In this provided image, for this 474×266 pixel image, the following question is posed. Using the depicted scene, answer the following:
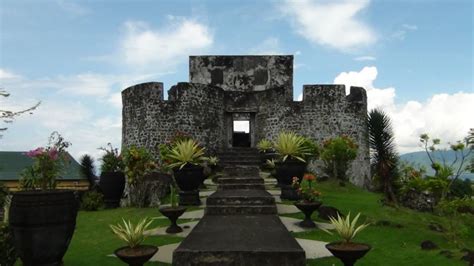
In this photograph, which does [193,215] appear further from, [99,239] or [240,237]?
[240,237]

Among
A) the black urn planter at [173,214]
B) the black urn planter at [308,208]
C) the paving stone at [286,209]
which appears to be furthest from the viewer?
the paving stone at [286,209]

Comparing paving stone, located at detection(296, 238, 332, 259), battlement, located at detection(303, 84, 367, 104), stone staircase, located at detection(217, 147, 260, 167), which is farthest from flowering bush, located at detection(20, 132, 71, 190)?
battlement, located at detection(303, 84, 367, 104)

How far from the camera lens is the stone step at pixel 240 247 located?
5.25 metres

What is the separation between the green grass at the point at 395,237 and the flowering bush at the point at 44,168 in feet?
14.5

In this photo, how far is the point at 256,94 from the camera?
20.1 m

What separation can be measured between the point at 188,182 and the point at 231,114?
9.60m

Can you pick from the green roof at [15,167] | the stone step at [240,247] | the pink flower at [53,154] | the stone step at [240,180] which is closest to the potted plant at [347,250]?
the stone step at [240,247]

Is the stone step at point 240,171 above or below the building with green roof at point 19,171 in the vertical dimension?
above

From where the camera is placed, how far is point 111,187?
44.9ft

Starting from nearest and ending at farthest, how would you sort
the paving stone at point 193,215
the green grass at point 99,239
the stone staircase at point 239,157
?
the green grass at point 99,239 < the paving stone at point 193,215 < the stone staircase at point 239,157

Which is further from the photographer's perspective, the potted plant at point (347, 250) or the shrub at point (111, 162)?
the shrub at point (111, 162)

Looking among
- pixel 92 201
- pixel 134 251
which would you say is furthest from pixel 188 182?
pixel 134 251

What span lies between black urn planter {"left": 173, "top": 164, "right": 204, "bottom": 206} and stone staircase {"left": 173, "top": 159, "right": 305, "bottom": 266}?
4.22ft

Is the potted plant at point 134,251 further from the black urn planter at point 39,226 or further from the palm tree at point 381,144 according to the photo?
the palm tree at point 381,144
